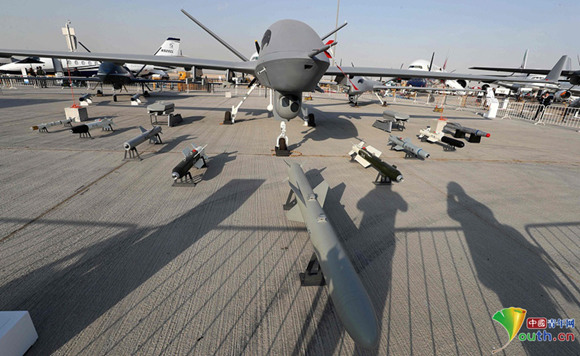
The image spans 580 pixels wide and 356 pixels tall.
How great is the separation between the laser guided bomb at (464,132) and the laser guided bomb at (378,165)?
9032 millimetres

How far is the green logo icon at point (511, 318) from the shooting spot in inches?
161

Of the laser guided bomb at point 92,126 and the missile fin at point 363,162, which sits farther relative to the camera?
the laser guided bomb at point 92,126

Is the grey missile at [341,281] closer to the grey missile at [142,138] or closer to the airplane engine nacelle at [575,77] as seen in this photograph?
the grey missile at [142,138]

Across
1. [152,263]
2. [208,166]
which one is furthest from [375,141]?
[152,263]

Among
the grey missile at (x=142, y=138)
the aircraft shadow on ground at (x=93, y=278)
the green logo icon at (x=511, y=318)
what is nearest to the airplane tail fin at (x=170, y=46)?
the grey missile at (x=142, y=138)

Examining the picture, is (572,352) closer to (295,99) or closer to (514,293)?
(514,293)

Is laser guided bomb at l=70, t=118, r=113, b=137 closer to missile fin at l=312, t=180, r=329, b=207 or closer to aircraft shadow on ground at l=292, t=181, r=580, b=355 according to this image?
aircraft shadow on ground at l=292, t=181, r=580, b=355

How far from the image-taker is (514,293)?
15.6 ft

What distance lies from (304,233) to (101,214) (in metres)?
5.75

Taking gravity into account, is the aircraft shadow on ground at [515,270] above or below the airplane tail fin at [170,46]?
below

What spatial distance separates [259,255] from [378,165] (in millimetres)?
6049

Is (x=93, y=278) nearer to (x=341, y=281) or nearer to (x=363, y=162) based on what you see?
(x=341, y=281)

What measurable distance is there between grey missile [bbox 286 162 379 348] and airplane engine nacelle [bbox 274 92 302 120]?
6.68 meters

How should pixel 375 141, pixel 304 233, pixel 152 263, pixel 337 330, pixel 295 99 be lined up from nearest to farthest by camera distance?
pixel 337 330, pixel 152 263, pixel 304 233, pixel 295 99, pixel 375 141
